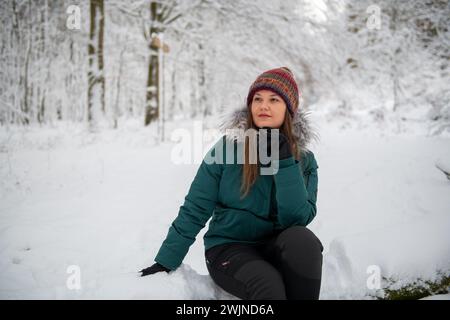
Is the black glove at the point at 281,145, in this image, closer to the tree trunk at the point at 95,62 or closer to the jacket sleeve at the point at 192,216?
the jacket sleeve at the point at 192,216

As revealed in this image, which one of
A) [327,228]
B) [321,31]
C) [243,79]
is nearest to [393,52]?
[321,31]

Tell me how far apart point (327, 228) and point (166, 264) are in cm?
223

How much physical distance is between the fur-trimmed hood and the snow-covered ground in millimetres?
417

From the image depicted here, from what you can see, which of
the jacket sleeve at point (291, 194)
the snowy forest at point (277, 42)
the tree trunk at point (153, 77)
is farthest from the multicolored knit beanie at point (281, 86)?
the tree trunk at point (153, 77)

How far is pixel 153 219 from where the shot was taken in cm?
375

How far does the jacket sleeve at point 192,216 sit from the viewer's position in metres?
1.75

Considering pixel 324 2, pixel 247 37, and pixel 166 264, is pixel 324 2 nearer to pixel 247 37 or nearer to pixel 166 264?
pixel 247 37

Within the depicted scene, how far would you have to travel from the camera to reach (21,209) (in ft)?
12.9

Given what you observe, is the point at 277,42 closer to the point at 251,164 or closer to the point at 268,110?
the point at 268,110

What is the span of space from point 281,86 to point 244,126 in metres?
0.37

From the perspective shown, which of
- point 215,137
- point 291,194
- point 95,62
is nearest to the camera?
point 291,194

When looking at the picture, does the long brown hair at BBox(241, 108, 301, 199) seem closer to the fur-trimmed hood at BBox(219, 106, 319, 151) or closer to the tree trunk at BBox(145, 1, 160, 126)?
the fur-trimmed hood at BBox(219, 106, 319, 151)

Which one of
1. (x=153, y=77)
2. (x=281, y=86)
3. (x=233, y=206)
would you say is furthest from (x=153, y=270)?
(x=153, y=77)
